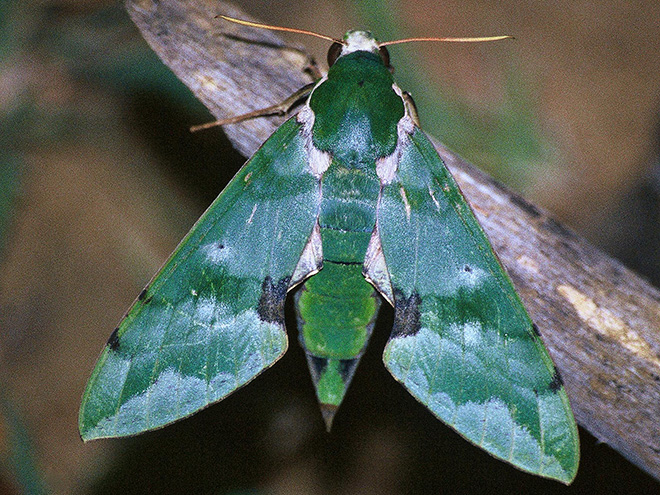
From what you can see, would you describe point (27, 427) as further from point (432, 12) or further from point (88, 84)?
point (432, 12)

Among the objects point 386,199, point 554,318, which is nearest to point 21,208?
point 386,199

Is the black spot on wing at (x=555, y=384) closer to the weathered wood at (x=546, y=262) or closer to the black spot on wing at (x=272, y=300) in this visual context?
the weathered wood at (x=546, y=262)

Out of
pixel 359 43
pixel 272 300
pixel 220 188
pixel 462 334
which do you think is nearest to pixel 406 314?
pixel 462 334

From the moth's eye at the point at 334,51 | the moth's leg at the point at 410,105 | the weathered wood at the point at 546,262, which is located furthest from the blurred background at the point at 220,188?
the moth's leg at the point at 410,105

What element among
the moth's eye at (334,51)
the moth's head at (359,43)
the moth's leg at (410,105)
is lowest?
the moth's leg at (410,105)

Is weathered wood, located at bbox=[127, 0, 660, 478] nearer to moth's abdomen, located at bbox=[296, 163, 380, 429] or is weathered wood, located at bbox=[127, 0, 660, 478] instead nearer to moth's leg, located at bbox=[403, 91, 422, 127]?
moth's leg, located at bbox=[403, 91, 422, 127]
